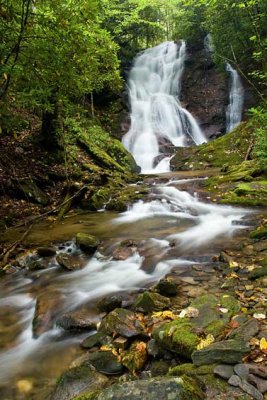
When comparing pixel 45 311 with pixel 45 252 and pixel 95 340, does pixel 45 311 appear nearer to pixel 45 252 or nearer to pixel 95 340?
pixel 95 340

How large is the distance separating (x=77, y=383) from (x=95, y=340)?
26.3 inches

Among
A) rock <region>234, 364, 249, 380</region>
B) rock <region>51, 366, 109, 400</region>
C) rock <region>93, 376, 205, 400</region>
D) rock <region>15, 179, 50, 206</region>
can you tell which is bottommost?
rock <region>51, 366, 109, 400</region>

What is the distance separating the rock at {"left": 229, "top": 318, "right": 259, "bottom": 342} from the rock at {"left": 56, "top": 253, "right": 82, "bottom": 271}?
11.4ft

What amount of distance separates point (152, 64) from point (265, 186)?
719 inches

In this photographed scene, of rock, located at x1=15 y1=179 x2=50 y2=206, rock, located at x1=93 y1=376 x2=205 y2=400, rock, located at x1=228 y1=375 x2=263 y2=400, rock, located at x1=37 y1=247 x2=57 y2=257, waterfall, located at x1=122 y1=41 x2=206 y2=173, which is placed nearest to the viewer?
rock, located at x1=93 y1=376 x2=205 y2=400

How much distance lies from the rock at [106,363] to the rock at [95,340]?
0.23 metres

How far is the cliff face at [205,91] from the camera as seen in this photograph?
2083 cm

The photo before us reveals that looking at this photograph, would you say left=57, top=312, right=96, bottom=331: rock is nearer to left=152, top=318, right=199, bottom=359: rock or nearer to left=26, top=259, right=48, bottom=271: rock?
left=152, top=318, right=199, bottom=359: rock

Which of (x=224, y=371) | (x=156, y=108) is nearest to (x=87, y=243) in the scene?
(x=224, y=371)

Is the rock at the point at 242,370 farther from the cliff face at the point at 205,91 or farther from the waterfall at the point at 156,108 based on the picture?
the cliff face at the point at 205,91

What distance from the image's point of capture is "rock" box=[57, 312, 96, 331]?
3.92m

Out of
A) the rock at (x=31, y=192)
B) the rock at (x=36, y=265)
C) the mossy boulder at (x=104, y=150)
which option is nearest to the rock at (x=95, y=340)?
the rock at (x=36, y=265)


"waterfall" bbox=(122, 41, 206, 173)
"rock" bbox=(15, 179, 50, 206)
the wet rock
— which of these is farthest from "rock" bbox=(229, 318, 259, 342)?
"waterfall" bbox=(122, 41, 206, 173)

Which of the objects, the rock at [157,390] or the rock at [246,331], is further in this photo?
the rock at [246,331]
